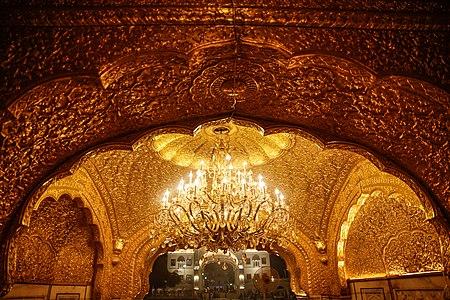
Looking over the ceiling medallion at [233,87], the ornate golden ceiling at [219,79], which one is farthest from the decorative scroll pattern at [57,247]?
the ceiling medallion at [233,87]

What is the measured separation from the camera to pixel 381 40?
2543 mm

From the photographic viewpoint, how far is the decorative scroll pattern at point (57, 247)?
477 centimetres

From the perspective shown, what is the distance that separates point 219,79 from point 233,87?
0.60 feet

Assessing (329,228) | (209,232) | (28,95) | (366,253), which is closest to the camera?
(28,95)

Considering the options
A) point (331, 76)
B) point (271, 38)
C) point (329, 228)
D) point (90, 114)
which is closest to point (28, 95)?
point (90, 114)

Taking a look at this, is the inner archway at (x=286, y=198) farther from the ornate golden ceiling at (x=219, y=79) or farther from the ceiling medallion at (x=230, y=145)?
the ornate golden ceiling at (x=219, y=79)

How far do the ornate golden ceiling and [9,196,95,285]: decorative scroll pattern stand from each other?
2.04 metres

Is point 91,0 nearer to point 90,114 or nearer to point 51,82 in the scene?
point 51,82

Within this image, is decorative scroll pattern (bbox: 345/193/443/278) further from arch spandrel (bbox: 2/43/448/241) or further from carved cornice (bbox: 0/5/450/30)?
carved cornice (bbox: 0/5/450/30)

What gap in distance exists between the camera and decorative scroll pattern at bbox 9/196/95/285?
4.77 metres

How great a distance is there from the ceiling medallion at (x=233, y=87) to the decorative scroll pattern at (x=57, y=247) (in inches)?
124

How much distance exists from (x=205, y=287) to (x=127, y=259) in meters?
11.5

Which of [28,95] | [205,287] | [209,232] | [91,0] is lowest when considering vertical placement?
[205,287]

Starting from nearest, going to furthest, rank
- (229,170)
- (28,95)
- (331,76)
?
(28,95) < (331,76) < (229,170)
